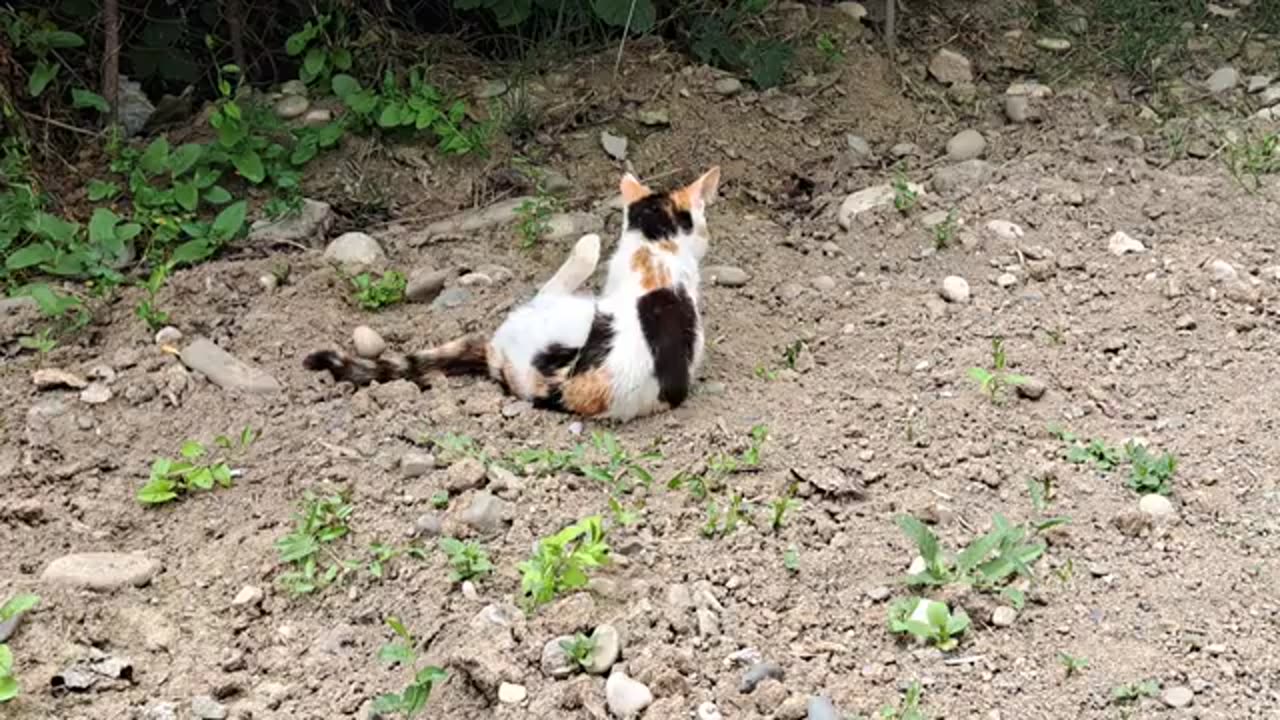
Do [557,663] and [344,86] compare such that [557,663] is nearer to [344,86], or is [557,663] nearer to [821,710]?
[821,710]

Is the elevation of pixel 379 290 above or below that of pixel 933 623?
below

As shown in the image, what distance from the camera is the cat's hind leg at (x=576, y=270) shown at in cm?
479

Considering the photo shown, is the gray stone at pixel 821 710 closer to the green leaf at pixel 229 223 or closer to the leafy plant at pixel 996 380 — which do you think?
the leafy plant at pixel 996 380

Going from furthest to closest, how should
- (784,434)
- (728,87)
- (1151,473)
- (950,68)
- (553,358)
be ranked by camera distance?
1. (950,68)
2. (728,87)
3. (553,358)
4. (784,434)
5. (1151,473)

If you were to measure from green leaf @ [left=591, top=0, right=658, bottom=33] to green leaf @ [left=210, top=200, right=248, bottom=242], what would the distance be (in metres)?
1.60

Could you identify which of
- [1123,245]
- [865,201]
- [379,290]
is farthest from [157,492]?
[1123,245]

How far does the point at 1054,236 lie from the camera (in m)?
5.02

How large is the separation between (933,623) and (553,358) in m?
1.62

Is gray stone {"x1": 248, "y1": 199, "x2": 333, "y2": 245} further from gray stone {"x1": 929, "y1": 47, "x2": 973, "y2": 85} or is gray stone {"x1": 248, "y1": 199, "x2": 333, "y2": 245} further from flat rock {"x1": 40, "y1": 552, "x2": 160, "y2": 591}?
gray stone {"x1": 929, "y1": 47, "x2": 973, "y2": 85}

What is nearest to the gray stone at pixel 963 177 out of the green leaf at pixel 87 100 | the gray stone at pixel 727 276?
the gray stone at pixel 727 276

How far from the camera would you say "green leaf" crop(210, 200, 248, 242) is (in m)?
5.09

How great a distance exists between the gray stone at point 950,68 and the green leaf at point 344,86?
7.92 feet

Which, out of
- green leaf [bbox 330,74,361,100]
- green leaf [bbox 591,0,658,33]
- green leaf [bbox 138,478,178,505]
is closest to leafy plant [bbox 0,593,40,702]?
Answer: green leaf [bbox 138,478,178,505]

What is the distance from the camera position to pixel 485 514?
11.9 feet
